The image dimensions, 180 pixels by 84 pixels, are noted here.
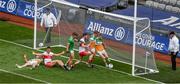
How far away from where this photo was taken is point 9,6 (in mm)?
40656

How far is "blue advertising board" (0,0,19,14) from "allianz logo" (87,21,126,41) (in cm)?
738

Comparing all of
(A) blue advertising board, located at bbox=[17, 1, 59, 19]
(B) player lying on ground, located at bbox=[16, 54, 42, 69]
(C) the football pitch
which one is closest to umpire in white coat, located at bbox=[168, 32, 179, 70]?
(C) the football pitch

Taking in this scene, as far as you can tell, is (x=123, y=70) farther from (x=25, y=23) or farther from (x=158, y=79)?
(x=25, y=23)

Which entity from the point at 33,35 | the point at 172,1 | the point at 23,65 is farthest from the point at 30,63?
the point at 172,1

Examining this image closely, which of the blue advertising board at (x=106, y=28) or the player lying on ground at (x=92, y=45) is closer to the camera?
the player lying on ground at (x=92, y=45)

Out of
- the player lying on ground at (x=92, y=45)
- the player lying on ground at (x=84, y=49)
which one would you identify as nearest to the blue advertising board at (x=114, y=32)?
the player lying on ground at (x=92, y=45)

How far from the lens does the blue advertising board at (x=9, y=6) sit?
40375 mm

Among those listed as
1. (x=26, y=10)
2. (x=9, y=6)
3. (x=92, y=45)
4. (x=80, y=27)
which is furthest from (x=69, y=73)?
(x=9, y=6)

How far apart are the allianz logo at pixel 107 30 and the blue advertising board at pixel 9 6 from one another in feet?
24.2

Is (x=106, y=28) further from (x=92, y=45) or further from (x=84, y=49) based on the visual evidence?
(x=84, y=49)

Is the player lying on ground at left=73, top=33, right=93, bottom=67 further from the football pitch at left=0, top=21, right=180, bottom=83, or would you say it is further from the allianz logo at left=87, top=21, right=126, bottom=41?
the allianz logo at left=87, top=21, right=126, bottom=41

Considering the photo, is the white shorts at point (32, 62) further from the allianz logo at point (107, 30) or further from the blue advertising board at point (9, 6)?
the blue advertising board at point (9, 6)

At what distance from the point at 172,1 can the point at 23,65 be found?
44.4 ft

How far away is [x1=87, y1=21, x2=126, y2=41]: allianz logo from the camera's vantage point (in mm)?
33406
